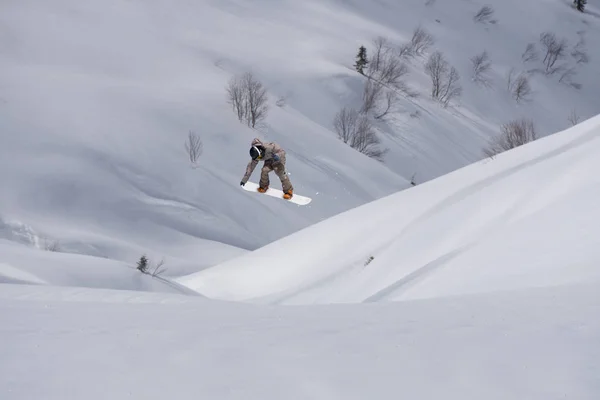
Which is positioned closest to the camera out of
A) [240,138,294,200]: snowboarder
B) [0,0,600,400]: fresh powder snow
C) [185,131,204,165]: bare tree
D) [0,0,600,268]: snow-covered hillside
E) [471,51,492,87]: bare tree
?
[0,0,600,400]: fresh powder snow

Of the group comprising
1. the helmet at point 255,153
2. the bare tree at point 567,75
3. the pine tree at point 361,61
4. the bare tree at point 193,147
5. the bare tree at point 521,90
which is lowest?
the bare tree at point 193,147

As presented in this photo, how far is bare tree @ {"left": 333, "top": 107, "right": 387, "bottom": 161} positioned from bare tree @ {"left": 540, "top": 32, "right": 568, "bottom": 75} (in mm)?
35628

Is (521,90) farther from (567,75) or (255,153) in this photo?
(255,153)

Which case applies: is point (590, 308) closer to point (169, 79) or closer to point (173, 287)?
point (173, 287)

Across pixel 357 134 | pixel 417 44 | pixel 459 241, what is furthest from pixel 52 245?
pixel 417 44

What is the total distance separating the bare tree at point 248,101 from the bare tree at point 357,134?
7149mm

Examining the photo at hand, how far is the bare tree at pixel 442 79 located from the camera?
64312 millimetres

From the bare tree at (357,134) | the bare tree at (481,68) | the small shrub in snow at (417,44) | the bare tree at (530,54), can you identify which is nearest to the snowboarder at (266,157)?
the bare tree at (357,134)

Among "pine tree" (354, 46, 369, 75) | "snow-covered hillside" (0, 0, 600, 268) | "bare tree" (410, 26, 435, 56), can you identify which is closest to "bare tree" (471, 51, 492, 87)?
"snow-covered hillside" (0, 0, 600, 268)

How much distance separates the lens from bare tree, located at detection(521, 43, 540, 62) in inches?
3031

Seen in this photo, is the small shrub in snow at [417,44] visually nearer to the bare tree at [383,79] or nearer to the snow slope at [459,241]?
the bare tree at [383,79]

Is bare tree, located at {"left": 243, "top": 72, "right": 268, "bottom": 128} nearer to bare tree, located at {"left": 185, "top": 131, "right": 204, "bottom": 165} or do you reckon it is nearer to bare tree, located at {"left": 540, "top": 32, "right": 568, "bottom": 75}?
bare tree, located at {"left": 185, "top": 131, "right": 204, "bottom": 165}

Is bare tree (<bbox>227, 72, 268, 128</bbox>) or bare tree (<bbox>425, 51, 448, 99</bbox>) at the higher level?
bare tree (<bbox>425, 51, 448, 99</bbox>)

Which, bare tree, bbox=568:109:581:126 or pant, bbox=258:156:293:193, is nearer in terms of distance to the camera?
pant, bbox=258:156:293:193
